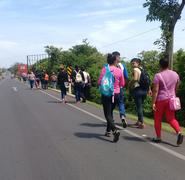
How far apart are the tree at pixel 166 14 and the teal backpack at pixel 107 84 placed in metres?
10.4

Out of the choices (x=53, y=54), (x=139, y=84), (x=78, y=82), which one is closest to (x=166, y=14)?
(x=78, y=82)

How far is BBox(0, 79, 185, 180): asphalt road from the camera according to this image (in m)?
7.49

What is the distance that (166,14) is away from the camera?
2084 cm

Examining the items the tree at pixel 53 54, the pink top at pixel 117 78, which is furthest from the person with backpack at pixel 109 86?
the tree at pixel 53 54

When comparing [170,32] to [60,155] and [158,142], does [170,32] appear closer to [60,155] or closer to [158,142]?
[158,142]

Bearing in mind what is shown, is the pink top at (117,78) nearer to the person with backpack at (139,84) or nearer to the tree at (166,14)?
the person with backpack at (139,84)

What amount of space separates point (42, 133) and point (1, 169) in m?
4.09

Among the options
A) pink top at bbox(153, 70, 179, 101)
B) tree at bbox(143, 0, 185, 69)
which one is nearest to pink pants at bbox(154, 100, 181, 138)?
pink top at bbox(153, 70, 179, 101)

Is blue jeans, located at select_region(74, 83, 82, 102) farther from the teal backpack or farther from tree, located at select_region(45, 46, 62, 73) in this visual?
Result: tree, located at select_region(45, 46, 62, 73)

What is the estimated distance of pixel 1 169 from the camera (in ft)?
25.7

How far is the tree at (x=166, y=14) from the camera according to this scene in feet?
68.1

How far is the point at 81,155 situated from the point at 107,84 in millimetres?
2203

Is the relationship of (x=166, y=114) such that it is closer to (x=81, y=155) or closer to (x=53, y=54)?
(x=81, y=155)

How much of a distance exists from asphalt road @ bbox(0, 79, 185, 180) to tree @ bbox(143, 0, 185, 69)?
858cm
